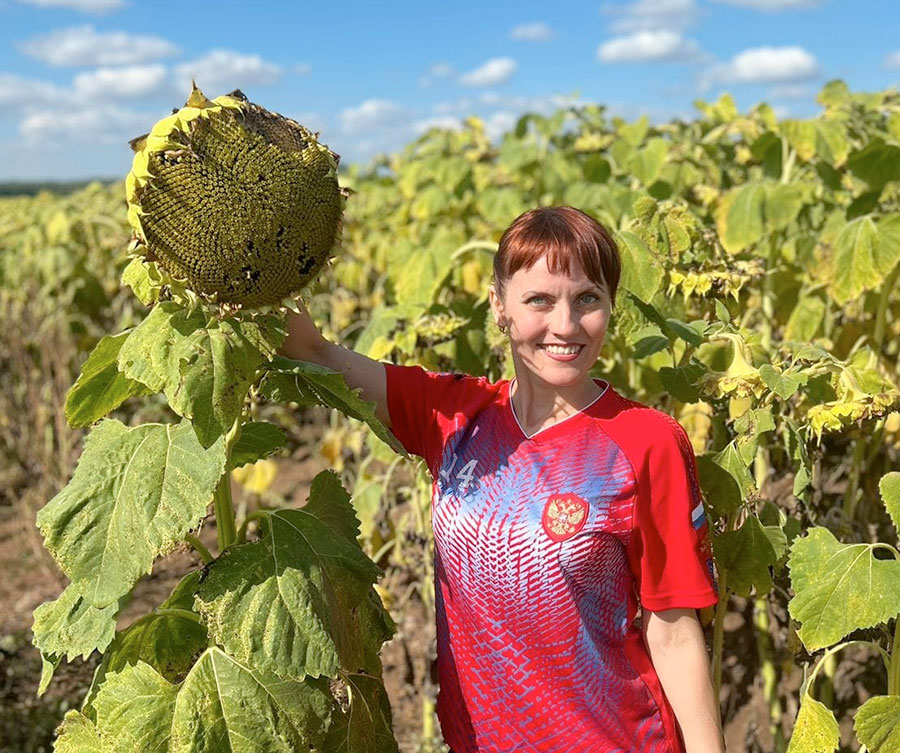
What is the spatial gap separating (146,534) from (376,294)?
4.63m

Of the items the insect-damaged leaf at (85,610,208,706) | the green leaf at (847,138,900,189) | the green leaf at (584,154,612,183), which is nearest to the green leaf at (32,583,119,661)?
the insect-damaged leaf at (85,610,208,706)

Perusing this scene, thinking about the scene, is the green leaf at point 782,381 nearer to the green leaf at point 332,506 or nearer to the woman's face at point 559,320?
the woman's face at point 559,320

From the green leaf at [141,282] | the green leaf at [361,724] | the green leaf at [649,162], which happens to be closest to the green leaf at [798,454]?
the green leaf at [361,724]

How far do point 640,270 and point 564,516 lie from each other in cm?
67

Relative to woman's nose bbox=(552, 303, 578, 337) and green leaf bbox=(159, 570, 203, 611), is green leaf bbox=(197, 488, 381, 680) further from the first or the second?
woman's nose bbox=(552, 303, 578, 337)

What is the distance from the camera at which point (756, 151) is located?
12.4 feet

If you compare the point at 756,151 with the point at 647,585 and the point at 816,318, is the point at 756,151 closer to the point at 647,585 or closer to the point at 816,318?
the point at 816,318

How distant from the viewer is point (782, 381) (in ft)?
6.35

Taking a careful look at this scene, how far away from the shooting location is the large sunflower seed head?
132 cm

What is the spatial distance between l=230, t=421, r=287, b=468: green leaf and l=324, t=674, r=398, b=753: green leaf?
1.43 feet

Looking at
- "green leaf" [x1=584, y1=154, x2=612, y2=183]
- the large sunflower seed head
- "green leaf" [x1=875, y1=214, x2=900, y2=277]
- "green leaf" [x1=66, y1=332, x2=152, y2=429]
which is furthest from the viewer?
"green leaf" [x1=584, y1=154, x2=612, y2=183]

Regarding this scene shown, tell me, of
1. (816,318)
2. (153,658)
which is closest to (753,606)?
(816,318)

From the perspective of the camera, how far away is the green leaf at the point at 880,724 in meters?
1.83

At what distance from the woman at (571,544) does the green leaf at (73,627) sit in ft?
1.79
